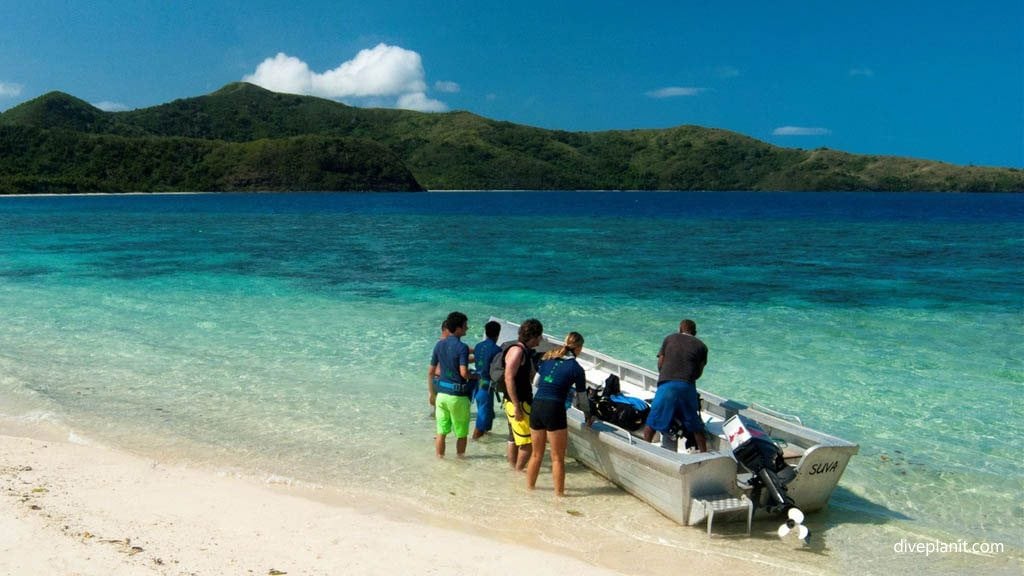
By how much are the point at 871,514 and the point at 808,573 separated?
65.0 inches

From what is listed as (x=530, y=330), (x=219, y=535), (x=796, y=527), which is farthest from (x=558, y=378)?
(x=219, y=535)

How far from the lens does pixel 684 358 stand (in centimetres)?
721

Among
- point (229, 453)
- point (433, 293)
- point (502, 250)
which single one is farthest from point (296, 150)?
point (229, 453)

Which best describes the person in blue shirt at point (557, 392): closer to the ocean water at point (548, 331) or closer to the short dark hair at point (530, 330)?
the short dark hair at point (530, 330)

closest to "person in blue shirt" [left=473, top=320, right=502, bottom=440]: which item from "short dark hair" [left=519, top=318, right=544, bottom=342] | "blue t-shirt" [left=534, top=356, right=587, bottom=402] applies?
"short dark hair" [left=519, top=318, right=544, bottom=342]

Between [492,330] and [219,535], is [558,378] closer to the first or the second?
[492,330]

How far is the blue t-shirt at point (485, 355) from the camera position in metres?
8.10

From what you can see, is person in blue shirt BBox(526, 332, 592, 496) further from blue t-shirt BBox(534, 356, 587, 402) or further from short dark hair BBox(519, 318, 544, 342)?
short dark hair BBox(519, 318, 544, 342)

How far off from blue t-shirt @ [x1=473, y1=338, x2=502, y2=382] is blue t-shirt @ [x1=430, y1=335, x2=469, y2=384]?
1.03 feet

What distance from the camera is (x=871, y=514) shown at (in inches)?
283

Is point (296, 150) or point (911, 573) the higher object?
point (296, 150)

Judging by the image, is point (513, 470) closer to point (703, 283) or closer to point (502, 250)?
point (703, 283)

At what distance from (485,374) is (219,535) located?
326cm

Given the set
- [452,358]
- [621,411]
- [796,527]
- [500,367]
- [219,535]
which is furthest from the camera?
[621,411]
